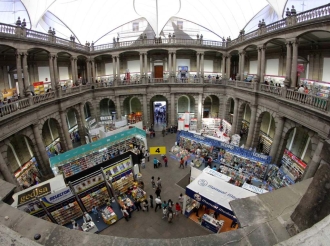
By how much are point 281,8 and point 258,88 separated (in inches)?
383

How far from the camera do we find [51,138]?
22.6 m

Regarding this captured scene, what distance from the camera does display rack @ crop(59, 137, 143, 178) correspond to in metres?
15.2

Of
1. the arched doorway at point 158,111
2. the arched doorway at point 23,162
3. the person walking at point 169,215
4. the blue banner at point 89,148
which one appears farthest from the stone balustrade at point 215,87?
the person walking at point 169,215

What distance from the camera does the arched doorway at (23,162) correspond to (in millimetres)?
16609

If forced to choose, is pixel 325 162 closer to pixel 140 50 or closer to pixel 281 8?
pixel 281 8

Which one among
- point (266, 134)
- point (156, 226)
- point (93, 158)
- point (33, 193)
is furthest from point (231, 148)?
point (33, 193)

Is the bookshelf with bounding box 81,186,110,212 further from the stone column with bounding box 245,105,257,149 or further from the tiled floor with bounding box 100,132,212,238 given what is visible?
the stone column with bounding box 245,105,257,149

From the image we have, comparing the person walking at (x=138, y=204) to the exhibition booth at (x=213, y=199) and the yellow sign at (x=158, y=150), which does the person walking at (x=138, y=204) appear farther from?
the yellow sign at (x=158, y=150)

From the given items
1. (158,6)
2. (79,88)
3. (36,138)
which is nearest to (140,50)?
(158,6)

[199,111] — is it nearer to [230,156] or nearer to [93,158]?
[230,156]

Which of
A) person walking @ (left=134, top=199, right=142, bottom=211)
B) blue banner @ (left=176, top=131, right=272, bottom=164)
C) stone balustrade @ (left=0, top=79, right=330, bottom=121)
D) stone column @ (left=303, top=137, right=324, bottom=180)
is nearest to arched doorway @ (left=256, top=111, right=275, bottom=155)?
stone balustrade @ (left=0, top=79, right=330, bottom=121)

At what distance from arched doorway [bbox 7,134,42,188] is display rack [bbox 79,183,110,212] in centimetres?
641

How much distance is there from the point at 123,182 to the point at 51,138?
501 inches

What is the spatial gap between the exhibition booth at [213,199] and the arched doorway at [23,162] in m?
13.5
